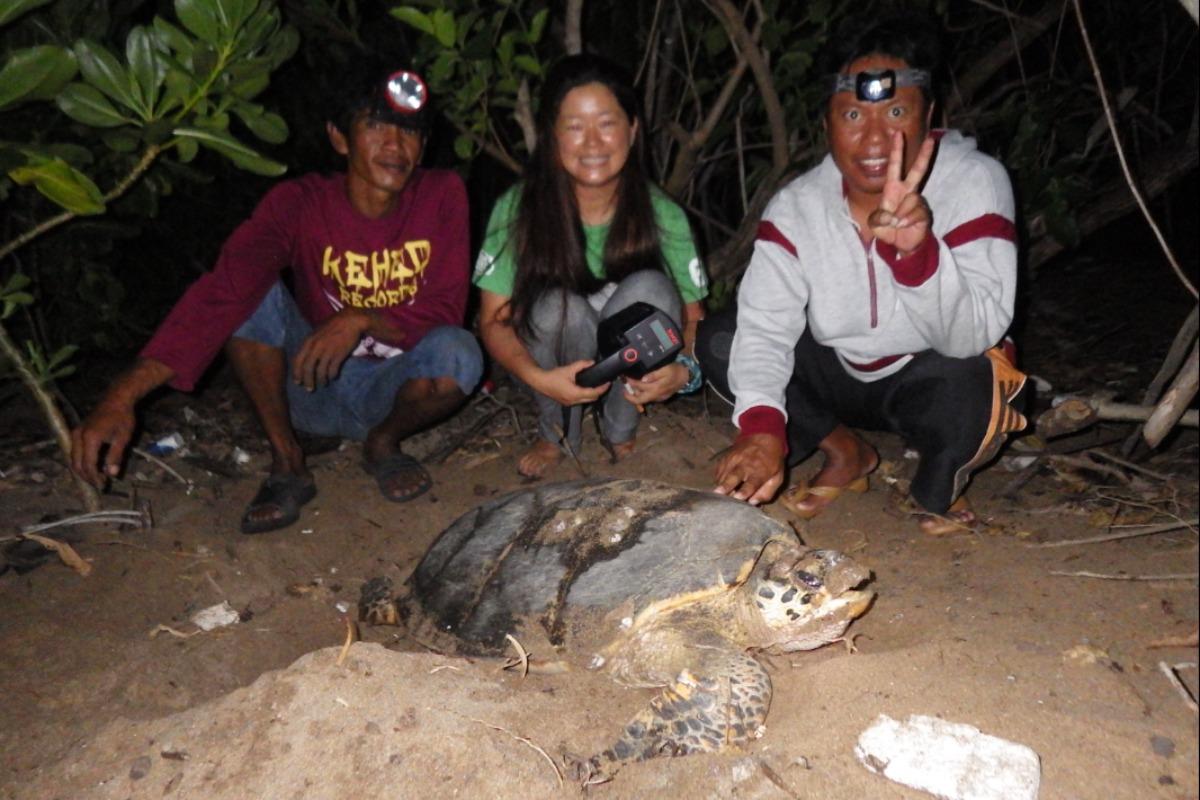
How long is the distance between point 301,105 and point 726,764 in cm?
389

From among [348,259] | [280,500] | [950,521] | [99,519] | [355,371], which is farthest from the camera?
[355,371]

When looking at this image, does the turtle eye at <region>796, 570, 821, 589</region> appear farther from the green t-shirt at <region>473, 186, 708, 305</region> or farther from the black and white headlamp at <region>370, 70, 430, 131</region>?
the black and white headlamp at <region>370, 70, 430, 131</region>

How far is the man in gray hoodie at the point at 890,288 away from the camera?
6.11 feet

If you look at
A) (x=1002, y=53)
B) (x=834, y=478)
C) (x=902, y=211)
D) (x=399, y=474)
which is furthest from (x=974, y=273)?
(x=399, y=474)

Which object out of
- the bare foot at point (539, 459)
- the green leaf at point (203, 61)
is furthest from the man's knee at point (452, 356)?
the green leaf at point (203, 61)

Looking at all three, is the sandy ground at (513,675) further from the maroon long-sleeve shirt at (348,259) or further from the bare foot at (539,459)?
the maroon long-sleeve shirt at (348,259)

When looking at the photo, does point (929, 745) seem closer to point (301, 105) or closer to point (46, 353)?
point (46, 353)

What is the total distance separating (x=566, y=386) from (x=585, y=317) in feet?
0.81

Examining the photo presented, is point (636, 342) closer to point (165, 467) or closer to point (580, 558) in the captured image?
point (580, 558)

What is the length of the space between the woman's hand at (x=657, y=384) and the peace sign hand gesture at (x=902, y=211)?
3.02 ft

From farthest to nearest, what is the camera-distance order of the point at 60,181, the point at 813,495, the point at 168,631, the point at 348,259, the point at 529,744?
the point at 348,259 < the point at 813,495 < the point at 168,631 < the point at 60,181 < the point at 529,744

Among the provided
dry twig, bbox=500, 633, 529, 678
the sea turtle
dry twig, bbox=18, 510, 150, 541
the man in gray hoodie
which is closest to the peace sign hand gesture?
the man in gray hoodie

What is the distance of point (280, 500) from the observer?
255 cm

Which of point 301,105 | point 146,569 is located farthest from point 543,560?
point 301,105
